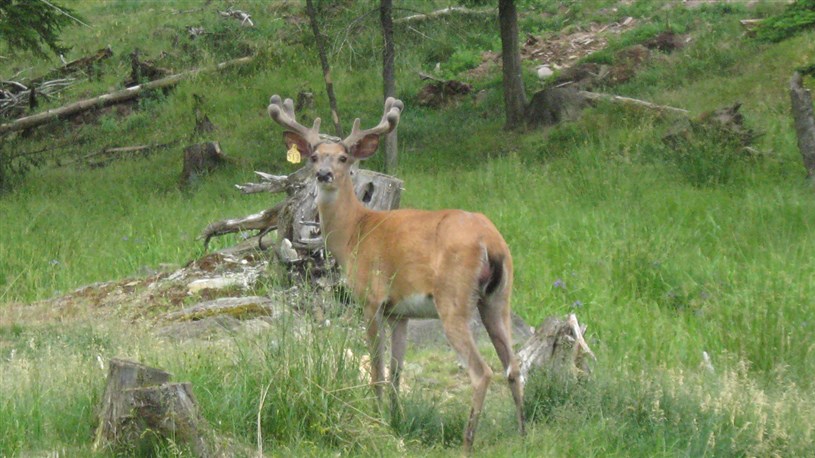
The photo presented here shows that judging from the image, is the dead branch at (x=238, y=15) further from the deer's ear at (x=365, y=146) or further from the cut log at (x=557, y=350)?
the cut log at (x=557, y=350)

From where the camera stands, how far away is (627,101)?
1738 cm

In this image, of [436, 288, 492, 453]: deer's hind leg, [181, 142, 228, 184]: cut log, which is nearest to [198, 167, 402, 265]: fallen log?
[436, 288, 492, 453]: deer's hind leg

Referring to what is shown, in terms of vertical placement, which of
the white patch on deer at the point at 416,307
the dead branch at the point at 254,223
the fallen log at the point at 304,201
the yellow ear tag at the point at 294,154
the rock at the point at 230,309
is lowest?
the rock at the point at 230,309

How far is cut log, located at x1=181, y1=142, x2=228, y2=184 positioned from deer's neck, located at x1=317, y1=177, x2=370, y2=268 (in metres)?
10.8

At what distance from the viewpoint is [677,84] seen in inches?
722

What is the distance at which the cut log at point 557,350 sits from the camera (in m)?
7.04

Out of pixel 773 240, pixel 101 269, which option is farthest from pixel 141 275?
pixel 773 240

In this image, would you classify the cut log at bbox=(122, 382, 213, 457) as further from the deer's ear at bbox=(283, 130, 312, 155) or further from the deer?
the deer's ear at bbox=(283, 130, 312, 155)

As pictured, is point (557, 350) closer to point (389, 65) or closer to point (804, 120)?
point (804, 120)

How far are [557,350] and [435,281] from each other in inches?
46.3

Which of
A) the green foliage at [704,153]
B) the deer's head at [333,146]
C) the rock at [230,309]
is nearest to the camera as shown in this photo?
the deer's head at [333,146]

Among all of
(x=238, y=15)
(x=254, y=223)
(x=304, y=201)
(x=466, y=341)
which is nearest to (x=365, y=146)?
(x=466, y=341)

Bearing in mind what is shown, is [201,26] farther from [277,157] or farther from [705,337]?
[705,337]

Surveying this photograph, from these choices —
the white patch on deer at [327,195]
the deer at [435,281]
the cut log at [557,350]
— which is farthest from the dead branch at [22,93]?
the cut log at [557,350]
